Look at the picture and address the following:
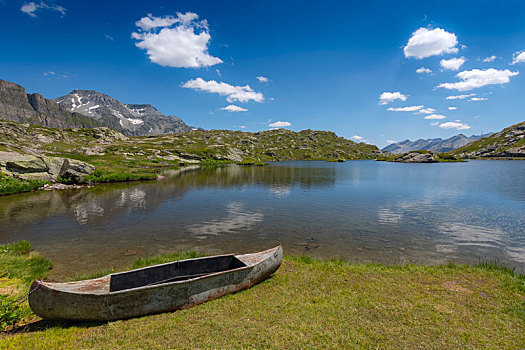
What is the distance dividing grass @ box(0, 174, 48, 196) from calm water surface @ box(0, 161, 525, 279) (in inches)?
168

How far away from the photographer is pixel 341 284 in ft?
49.1

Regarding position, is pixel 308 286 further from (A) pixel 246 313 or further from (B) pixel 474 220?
(B) pixel 474 220

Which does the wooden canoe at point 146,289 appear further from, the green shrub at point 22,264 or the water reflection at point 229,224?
the water reflection at point 229,224

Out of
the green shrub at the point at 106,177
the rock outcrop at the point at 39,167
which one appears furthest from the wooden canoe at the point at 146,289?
the green shrub at the point at 106,177

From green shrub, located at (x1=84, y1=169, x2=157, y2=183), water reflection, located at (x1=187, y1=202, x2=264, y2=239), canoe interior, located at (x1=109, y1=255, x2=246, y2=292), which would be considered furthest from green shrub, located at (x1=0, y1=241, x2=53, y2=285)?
green shrub, located at (x1=84, y1=169, x2=157, y2=183)

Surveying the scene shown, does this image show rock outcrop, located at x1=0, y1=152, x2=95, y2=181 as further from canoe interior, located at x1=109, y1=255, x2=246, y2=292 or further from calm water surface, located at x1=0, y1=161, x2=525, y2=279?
canoe interior, located at x1=109, y1=255, x2=246, y2=292

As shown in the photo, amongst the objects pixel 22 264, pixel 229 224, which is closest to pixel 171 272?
pixel 22 264

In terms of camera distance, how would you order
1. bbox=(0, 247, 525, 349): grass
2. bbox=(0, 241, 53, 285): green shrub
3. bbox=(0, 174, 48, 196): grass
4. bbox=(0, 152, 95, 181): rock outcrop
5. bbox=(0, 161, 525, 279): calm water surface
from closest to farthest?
bbox=(0, 247, 525, 349): grass, bbox=(0, 241, 53, 285): green shrub, bbox=(0, 161, 525, 279): calm water surface, bbox=(0, 174, 48, 196): grass, bbox=(0, 152, 95, 181): rock outcrop

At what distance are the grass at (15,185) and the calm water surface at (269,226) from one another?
426 cm

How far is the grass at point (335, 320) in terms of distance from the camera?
31.1ft

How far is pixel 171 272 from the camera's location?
1402 cm

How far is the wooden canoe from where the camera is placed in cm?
1011

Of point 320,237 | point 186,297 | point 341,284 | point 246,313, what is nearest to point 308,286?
point 341,284

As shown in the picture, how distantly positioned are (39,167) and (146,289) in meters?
64.8
